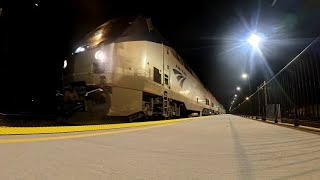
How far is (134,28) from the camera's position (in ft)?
28.5

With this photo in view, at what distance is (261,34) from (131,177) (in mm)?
14534

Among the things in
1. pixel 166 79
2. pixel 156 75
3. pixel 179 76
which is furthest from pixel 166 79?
pixel 179 76

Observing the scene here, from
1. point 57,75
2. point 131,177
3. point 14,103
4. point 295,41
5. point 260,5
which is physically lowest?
point 131,177

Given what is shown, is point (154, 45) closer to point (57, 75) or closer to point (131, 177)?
point (57, 75)

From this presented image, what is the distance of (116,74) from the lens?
7977mm

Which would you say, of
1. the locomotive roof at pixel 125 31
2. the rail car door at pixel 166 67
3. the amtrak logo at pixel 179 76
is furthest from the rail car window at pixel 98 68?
the amtrak logo at pixel 179 76

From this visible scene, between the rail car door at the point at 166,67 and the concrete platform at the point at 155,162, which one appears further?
the rail car door at the point at 166,67

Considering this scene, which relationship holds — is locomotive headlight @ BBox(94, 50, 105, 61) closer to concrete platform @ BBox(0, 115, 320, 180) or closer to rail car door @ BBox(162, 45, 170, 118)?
rail car door @ BBox(162, 45, 170, 118)

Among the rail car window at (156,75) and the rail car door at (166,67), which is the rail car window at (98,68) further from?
the rail car door at (166,67)

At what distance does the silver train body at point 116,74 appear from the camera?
7.95 meters

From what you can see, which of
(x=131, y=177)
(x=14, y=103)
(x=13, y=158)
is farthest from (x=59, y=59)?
(x=131, y=177)

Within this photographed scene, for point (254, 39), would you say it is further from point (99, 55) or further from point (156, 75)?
point (99, 55)

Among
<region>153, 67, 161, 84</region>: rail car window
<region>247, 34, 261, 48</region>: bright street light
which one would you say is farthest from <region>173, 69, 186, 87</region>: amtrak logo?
<region>247, 34, 261, 48</region>: bright street light

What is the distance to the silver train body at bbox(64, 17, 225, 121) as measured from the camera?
7.95m
